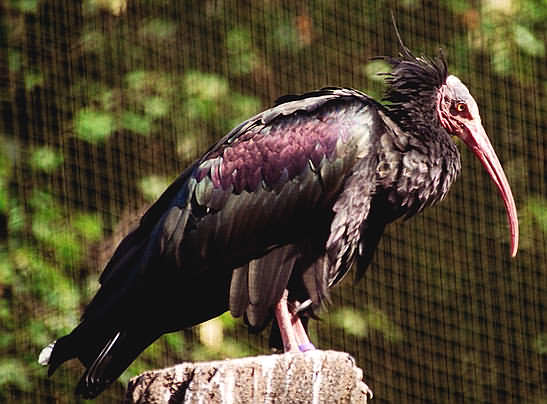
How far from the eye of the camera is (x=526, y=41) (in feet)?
29.5

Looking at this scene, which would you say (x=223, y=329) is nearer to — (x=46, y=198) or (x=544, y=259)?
(x=46, y=198)

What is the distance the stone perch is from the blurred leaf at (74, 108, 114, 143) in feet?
14.3

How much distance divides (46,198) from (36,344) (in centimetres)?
98

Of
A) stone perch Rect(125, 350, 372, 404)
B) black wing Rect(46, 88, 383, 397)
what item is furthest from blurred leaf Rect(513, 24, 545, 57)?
stone perch Rect(125, 350, 372, 404)

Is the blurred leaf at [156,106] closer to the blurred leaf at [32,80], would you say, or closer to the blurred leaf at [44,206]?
the blurred leaf at [32,80]

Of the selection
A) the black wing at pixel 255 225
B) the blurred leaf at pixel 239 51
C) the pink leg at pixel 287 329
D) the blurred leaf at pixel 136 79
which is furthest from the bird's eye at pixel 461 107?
the blurred leaf at pixel 136 79

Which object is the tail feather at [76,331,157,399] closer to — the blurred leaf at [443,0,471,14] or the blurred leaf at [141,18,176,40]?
the blurred leaf at [141,18,176,40]

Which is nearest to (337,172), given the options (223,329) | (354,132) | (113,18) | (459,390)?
(354,132)

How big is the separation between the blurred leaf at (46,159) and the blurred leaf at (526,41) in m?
3.50

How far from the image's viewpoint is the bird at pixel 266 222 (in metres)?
5.10

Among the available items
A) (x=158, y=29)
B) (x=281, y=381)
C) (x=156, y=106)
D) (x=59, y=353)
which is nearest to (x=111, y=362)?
(x=59, y=353)

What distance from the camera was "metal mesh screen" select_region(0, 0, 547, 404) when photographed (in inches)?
315

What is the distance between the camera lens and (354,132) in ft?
16.8

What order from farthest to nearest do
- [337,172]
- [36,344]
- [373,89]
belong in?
[373,89] < [36,344] < [337,172]
